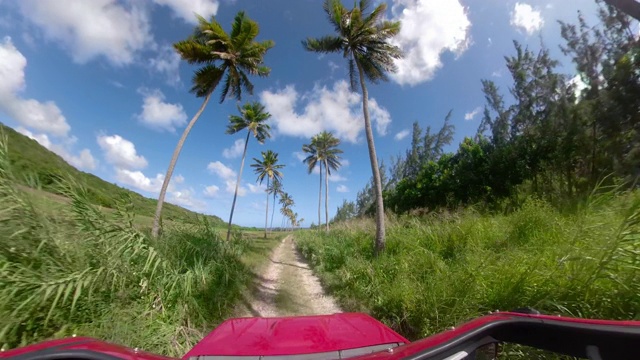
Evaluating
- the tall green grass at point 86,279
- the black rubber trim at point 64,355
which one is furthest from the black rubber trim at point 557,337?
the tall green grass at point 86,279

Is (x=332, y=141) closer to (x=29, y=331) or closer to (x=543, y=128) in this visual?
(x=543, y=128)

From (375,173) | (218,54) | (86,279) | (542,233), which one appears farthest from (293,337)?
(218,54)

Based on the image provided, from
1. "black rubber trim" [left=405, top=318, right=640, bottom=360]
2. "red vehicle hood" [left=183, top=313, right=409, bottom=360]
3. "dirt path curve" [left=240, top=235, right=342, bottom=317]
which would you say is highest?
"black rubber trim" [left=405, top=318, right=640, bottom=360]

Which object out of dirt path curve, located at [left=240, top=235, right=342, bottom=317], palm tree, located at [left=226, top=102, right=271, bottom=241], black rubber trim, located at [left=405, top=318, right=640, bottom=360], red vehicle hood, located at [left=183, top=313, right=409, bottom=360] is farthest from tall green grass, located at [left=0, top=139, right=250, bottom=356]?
palm tree, located at [left=226, top=102, right=271, bottom=241]

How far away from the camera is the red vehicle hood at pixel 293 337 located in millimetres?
1877

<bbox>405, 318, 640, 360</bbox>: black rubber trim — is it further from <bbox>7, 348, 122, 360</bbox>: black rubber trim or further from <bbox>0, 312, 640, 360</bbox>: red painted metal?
<bbox>7, 348, 122, 360</bbox>: black rubber trim

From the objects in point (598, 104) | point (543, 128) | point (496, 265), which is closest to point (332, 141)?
→ point (543, 128)

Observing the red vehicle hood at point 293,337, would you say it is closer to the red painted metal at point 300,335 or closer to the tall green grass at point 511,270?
the red painted metal at point 300,335

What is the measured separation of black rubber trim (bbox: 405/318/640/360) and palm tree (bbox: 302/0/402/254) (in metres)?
8.80

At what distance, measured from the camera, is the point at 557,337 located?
4.36ft

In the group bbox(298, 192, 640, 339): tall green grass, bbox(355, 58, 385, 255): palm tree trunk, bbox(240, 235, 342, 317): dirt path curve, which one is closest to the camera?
bbox(298, 192, 640, 339): tall green grass

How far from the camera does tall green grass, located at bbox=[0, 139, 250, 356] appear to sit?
2893mm

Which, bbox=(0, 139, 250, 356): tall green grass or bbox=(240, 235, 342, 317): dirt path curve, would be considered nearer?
bbox=(0, 139, 250, 356): tall green grass

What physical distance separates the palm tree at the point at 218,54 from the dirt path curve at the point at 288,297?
589 centimetres
